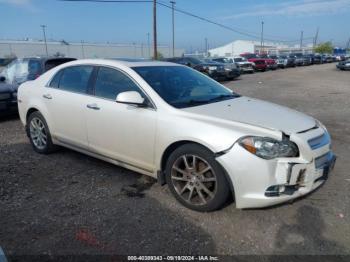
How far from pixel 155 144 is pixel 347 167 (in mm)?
2863

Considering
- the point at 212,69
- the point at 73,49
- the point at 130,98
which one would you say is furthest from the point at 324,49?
the point at 130,98

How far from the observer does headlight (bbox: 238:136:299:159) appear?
9.83ft

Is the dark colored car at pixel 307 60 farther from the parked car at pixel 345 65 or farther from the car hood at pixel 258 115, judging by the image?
the car hood at pixel 258 115

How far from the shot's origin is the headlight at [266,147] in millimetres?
2996

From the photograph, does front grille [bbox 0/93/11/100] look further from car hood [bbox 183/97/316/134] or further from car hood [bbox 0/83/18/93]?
car hood [bbox 183/97/316/134]

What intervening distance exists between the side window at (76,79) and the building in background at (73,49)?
68.7m

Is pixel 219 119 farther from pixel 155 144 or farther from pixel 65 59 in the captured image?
pixel 65 59

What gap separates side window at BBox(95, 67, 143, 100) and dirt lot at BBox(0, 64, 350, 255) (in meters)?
1.13

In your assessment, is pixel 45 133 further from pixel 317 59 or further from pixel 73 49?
pixel 73 49

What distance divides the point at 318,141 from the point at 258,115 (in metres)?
0.66

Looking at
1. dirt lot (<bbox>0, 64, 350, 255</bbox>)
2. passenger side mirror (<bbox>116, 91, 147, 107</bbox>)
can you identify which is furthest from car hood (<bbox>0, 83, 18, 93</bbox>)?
passenger side mirror (<bbox>116, 91, 147, 107</bbox>)

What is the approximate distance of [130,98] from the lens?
3566mm

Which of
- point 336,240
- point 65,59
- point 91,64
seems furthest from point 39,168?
point 65,59

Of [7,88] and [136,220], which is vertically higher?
[7,88]
